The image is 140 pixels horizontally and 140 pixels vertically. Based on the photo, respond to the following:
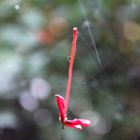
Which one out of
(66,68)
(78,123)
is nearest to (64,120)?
(78,123)

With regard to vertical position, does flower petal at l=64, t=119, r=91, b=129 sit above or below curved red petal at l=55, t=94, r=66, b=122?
below

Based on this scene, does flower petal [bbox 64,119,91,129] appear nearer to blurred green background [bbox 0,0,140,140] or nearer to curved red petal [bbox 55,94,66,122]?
curved red petal [bbox 55,94,66,122]

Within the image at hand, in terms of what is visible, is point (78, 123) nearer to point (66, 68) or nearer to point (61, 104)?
point (61, 104)

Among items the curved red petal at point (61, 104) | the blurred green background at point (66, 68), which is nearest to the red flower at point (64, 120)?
the curved red petal at point (61, 104)

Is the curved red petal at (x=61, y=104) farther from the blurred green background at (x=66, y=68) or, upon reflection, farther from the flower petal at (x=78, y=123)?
the blurred green background at (x=66, y=68)

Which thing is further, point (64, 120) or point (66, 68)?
point (66, 68)

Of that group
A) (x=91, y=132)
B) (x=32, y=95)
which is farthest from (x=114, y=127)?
(x=32, y=95)

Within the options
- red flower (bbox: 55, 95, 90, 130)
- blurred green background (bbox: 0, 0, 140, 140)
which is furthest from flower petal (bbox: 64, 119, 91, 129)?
blurred green background (bbox: 0, 0, 140, 140)

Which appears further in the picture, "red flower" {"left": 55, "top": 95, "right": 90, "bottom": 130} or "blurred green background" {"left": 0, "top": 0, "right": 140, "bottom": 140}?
"blurred green background" {"left": 0, "top": 0, "right": 140, "bottom": 140}
